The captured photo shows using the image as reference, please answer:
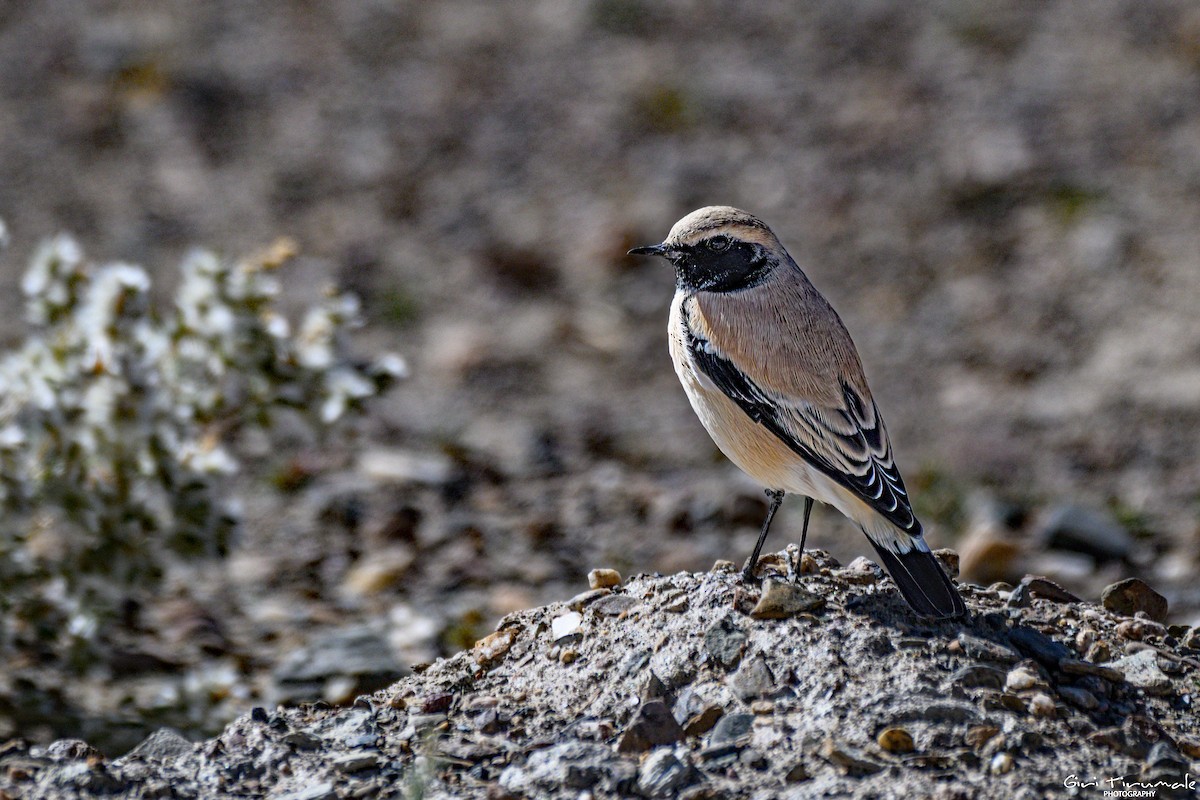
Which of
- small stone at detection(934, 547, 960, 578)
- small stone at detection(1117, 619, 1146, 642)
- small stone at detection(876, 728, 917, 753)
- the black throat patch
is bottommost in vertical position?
small stone at detection(876, 728, 917, 753)

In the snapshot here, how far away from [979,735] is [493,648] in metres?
1.65

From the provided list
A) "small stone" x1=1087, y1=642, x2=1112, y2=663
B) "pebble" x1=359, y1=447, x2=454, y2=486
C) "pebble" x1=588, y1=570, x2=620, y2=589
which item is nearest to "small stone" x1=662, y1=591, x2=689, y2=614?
"pebble" x1=588, y1=570, x2=620, y2=589

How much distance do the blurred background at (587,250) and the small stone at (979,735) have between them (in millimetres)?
2584

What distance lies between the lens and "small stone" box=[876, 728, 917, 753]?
3.77 metres

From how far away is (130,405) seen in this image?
5.15 m

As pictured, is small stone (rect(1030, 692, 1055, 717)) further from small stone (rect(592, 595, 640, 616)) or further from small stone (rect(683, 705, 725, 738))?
small stone (rect(592, 595, 640, 616))

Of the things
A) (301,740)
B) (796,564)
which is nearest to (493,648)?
(301,740)

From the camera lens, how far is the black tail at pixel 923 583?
13.8ft

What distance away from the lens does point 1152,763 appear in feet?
12.4

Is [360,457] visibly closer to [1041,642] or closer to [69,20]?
[1041,642]

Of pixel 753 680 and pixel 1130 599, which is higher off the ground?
pixel 1130 599

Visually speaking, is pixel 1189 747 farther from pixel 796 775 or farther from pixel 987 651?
pixel 796 775

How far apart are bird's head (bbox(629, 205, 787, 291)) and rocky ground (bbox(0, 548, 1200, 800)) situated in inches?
43.4

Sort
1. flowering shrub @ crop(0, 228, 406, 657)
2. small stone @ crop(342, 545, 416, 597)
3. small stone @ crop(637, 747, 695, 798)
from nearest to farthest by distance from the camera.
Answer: small stone @ crop(637, 747, 695, 798), flowering shrub @ crop(0, 228, 406, 657), small stone @ crop(342, 545, 416, 597)
